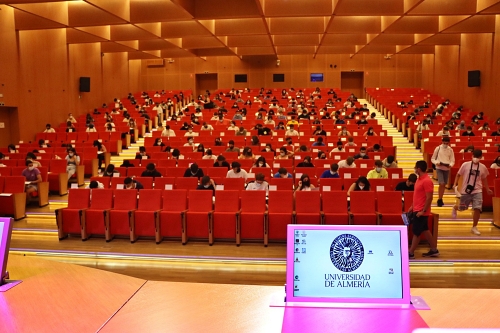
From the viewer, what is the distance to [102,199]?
809 centimetres

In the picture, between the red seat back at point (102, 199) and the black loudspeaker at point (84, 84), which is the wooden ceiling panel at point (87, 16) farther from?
the red seat back at point (102, 199)

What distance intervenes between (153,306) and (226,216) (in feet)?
18.4

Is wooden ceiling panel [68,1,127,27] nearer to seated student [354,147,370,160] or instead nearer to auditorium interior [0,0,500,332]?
auditorium interior [0,0,500,332]

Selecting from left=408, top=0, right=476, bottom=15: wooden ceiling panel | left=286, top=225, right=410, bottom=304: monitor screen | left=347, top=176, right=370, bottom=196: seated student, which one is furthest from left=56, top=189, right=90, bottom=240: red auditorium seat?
left=408, top=0, right=476, bottom=15: wooden ceiling panel

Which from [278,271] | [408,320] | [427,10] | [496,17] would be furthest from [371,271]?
[496,17]

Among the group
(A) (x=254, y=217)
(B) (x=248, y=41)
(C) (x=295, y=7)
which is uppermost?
(B) (x=248, y=41)

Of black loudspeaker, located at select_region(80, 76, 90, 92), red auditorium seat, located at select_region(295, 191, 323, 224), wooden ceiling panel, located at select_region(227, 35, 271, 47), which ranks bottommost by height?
red auditorium seat, located at select_region(295, 191, 323, 224)

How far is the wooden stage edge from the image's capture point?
67.7 inches

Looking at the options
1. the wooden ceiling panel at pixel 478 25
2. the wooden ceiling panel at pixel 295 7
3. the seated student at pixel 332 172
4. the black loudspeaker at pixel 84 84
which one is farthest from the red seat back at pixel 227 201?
the black loudspeaker at pixel 84 84

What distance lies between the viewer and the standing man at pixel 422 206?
6.30m

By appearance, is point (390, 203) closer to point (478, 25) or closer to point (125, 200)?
point (125, 200)

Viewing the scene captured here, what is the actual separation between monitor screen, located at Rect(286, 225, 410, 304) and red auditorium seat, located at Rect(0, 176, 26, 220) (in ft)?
27.7

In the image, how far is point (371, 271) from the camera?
2.01 m

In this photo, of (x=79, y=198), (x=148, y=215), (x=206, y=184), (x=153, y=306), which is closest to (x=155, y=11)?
(x=79, y=198)
